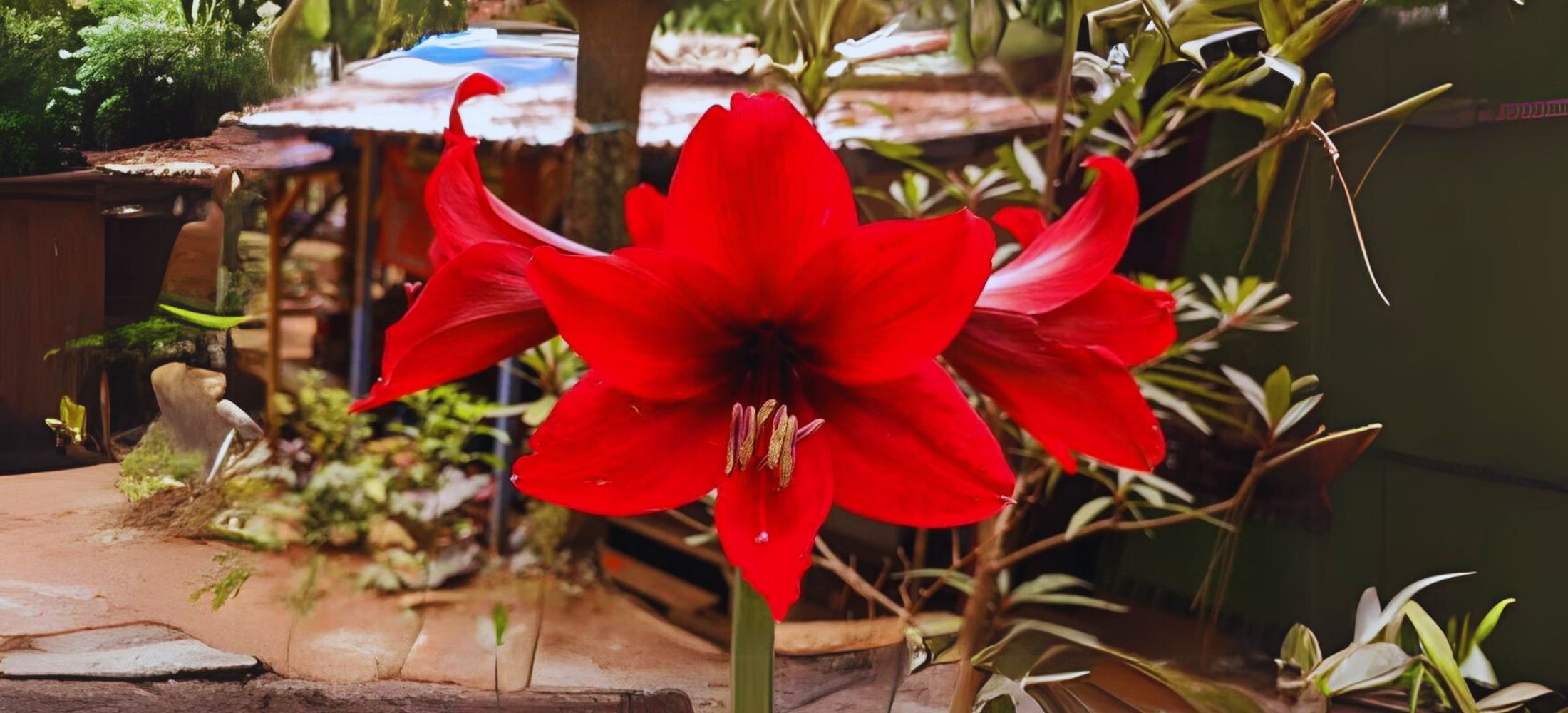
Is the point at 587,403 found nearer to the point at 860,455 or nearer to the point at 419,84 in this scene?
the point at 860,455

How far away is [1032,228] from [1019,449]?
1.24ft

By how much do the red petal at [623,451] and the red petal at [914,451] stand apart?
28 mm

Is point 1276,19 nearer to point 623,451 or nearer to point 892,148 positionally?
point 892,148

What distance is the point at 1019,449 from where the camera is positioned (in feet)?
2.19

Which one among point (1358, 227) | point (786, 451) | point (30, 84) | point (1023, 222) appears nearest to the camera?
point (786, 451)

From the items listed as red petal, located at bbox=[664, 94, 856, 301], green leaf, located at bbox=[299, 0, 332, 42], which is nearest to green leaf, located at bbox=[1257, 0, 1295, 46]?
red petal, located at bbox=[664, 94, 856, 301]

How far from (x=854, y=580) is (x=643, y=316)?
49 centimetres

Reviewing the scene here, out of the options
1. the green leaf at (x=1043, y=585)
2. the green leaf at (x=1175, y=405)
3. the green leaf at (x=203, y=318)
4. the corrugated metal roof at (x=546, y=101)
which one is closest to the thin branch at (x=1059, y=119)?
the corrugated metal roof at (x=546, y=101)

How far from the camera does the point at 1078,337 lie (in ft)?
A: 0.85

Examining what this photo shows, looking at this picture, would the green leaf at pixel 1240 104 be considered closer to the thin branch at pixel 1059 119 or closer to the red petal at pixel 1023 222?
Answer: the thin branch at pixel 1059 119

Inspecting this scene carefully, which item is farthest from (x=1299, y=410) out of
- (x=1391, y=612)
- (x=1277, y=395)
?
(x=1391, y=612)

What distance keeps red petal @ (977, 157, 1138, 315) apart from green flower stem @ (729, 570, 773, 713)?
0.10 metres

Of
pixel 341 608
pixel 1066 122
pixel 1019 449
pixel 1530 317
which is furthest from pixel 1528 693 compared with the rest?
pixel 341 608

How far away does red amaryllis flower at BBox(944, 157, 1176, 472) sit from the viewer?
244 mm
